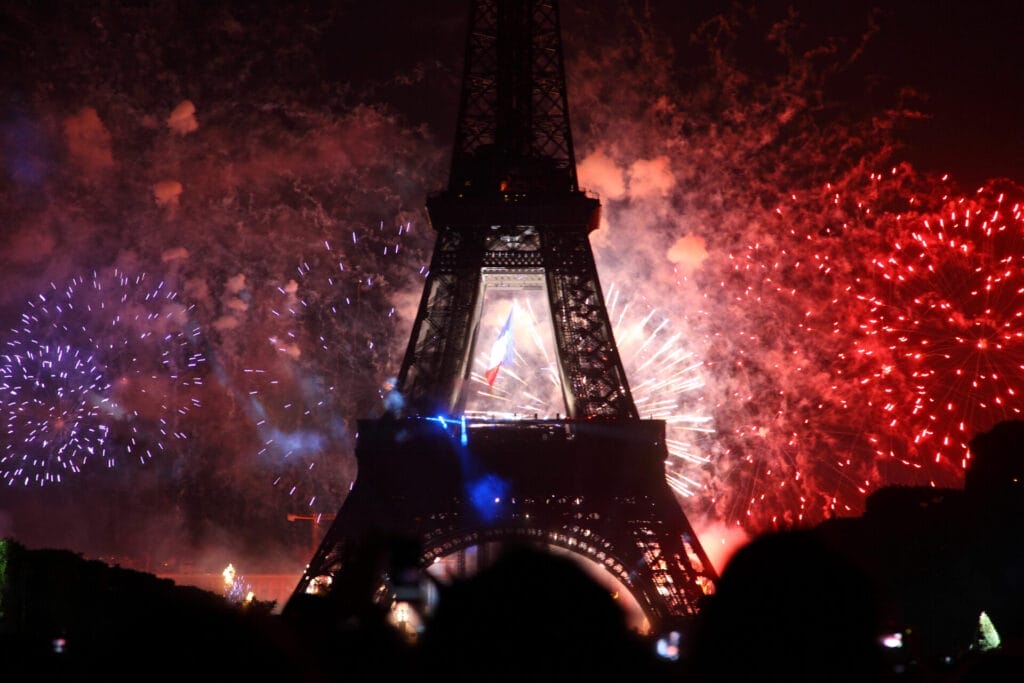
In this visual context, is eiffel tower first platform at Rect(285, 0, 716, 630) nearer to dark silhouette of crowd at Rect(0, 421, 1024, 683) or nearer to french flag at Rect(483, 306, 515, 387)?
french flag at Rect(483, 306, 515, 387)

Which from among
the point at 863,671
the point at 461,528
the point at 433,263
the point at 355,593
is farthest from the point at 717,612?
the point at 433,263

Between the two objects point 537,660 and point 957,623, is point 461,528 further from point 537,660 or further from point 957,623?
point 537,660

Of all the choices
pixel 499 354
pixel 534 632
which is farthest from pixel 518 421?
pixel 534 632

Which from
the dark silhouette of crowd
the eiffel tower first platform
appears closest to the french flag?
the eiffel tower first platform

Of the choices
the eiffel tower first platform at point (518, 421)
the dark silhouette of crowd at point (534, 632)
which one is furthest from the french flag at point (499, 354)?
the dark silhouette of crowd at point (534, 632)

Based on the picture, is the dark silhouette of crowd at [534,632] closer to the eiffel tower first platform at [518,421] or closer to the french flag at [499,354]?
the eiffel tower first platform at [518,421]

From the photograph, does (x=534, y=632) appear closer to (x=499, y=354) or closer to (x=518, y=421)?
(x=518, y=421)
